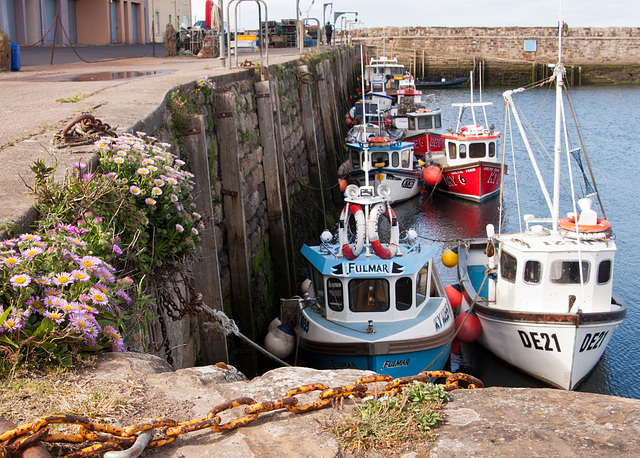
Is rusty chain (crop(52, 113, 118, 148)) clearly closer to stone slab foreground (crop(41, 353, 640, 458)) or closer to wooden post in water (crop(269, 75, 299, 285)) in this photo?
stone slab foreground (crop(41, 353, 640, 458))

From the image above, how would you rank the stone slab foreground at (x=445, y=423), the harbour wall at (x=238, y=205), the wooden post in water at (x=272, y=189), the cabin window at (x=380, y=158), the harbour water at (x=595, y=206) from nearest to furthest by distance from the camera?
the stone slab foreground at (x=445, y=423) < the harbour wall at (x=238, y=205) < the wooden post in water at (x=272, y=189) < the harbour water at (x=595, y=206) < the cabin window at (x=380, y=158)

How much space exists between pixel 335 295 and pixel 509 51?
58.2 m

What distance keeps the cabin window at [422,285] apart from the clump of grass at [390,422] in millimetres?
7331

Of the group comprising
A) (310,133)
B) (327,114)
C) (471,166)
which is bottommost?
(471,166)

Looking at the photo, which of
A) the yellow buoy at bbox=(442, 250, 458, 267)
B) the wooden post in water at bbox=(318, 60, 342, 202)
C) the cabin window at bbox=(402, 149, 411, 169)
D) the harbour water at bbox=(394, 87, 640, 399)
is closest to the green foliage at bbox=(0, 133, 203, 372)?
the harbour water at bbox=(394, 87, 640, 399)

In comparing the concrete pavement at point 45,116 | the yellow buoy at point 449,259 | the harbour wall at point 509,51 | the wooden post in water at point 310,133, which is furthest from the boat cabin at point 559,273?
the harbour wall at point 509,51

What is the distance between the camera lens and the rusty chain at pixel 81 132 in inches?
166

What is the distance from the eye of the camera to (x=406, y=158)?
22.0m

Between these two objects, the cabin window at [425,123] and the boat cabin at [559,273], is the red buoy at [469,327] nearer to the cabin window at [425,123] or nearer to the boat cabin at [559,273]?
the boat cabin at [559,273]

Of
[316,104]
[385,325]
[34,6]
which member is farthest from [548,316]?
[34,6]

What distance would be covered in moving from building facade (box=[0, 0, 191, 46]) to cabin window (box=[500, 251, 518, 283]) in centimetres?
1425

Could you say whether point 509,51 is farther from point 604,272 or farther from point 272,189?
point 272,189

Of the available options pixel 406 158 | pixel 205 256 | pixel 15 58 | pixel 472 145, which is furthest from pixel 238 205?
pixel 472 145

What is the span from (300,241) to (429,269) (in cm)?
421
